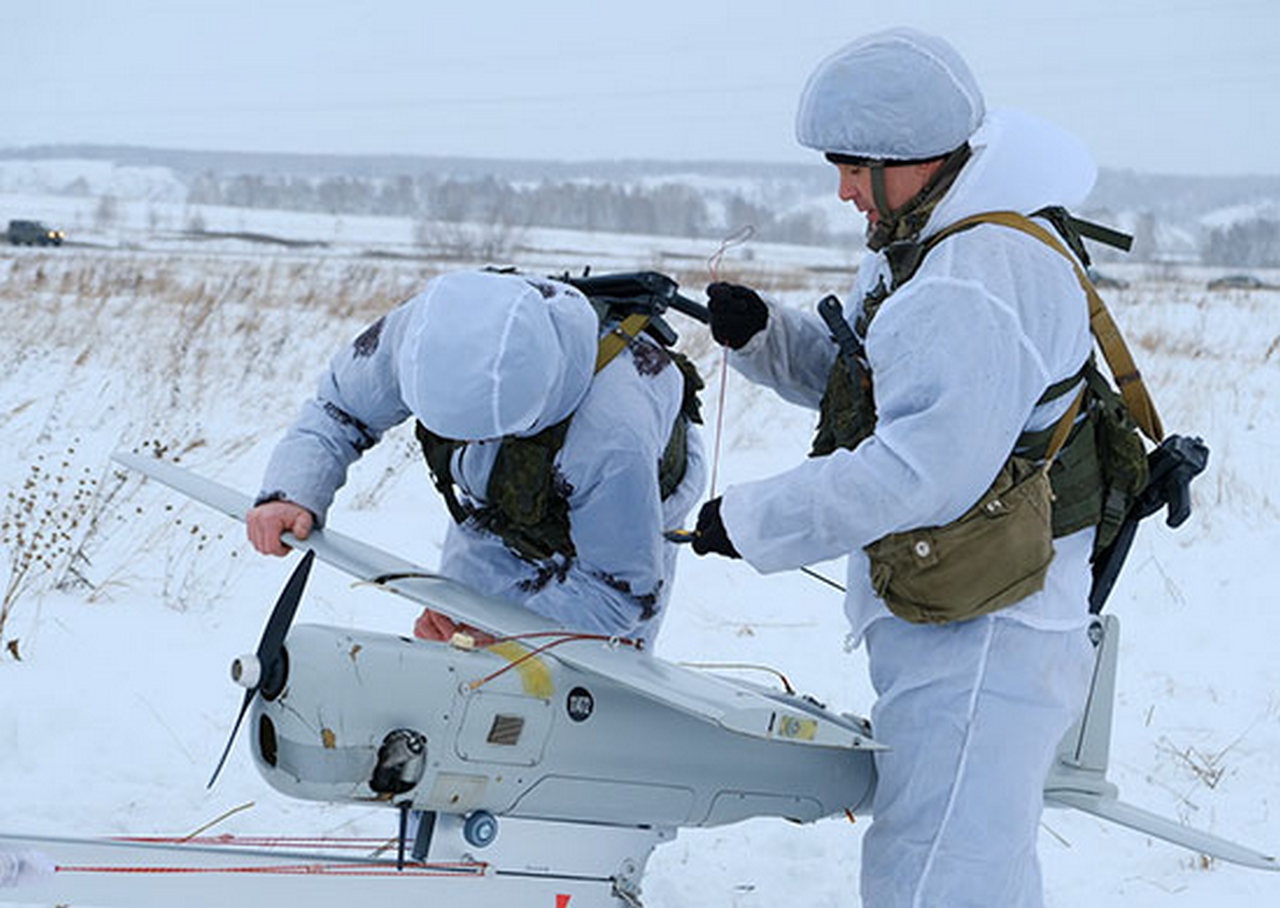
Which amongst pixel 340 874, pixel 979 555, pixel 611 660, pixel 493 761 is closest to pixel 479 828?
pixel 493 761

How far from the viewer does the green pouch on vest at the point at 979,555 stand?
8.40ft

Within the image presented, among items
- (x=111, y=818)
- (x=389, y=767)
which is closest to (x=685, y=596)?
(x=111, y=818)

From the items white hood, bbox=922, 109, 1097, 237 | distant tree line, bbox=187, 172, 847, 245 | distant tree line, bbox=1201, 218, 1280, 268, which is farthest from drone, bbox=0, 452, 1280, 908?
distant tree line, bbox=1201, 218, 1280, 268

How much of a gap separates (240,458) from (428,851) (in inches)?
214

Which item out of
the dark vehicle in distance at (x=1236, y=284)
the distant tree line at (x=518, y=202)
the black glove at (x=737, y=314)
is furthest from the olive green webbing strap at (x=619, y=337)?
the distant tree line at (x=518, y=202)

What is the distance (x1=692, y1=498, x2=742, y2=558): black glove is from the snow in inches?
66.9

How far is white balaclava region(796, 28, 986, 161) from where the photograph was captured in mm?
2541

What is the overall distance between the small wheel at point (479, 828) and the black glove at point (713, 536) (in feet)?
2.17

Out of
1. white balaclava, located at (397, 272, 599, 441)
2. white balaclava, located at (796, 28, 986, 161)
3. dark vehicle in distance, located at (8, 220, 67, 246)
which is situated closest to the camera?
white balaclava, located at (796, 28, 986, 161)

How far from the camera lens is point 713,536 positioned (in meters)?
2.57

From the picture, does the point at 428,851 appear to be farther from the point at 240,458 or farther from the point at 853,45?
the point at 240,458

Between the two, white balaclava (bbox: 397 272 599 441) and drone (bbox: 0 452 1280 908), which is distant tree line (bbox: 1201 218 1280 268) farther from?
white balaclava (bbox: 397 272 599 441)

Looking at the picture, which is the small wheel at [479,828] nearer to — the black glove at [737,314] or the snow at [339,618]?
the black glove at [737,314]

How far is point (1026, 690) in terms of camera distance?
273 centimetres
